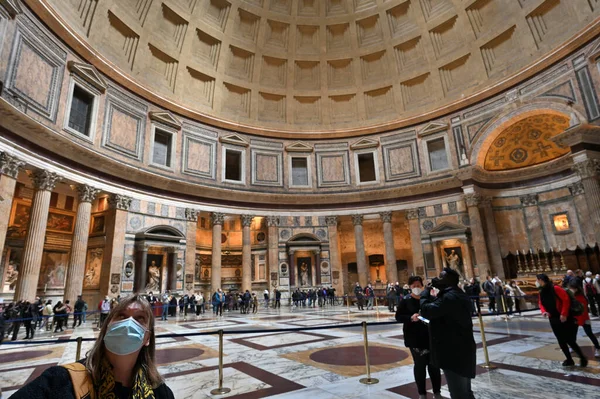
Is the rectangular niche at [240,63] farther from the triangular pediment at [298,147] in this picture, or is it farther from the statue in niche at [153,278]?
the statue in niche at [153,278]

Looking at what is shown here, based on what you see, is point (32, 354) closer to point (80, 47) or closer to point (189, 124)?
point (80, 47)

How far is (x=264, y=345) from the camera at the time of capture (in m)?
7.72

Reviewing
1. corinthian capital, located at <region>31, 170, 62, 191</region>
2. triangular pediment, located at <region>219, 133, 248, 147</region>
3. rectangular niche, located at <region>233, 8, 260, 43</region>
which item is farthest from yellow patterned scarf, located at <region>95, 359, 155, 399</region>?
rectangular niche, located at <region>233, 8, 260, 43</region>

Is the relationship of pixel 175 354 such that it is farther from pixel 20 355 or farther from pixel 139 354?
pixel 139 354

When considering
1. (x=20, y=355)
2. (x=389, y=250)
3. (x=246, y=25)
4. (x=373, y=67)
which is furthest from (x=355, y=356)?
(x=246, y=25)

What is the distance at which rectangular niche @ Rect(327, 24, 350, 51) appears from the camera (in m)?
26.8

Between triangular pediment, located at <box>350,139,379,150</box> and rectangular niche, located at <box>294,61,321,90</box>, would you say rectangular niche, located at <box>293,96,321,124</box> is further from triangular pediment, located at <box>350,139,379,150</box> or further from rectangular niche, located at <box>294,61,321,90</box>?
triangular pediment, located at <box>350,139,379,150</box>

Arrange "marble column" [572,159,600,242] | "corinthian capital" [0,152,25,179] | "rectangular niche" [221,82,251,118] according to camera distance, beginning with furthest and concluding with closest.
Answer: "rectangular niche" [221,82,251,118], "marble column" [572,159,600,242], "corinthian capital" [0,152,25,179]

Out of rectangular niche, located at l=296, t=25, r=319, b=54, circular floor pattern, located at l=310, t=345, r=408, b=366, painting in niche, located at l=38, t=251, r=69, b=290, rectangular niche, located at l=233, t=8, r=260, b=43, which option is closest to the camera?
circular floor pattern, located at l=310, t=345, r=408, b=366

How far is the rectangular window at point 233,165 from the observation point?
24.9 metres

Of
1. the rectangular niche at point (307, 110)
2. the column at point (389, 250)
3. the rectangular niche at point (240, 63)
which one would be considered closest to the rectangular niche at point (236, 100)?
the rectangular niche at point (240, 63)

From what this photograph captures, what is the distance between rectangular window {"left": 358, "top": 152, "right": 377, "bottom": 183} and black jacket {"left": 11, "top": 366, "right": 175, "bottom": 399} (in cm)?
2569

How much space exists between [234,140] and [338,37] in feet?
39.2

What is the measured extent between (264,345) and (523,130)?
21499 mm
